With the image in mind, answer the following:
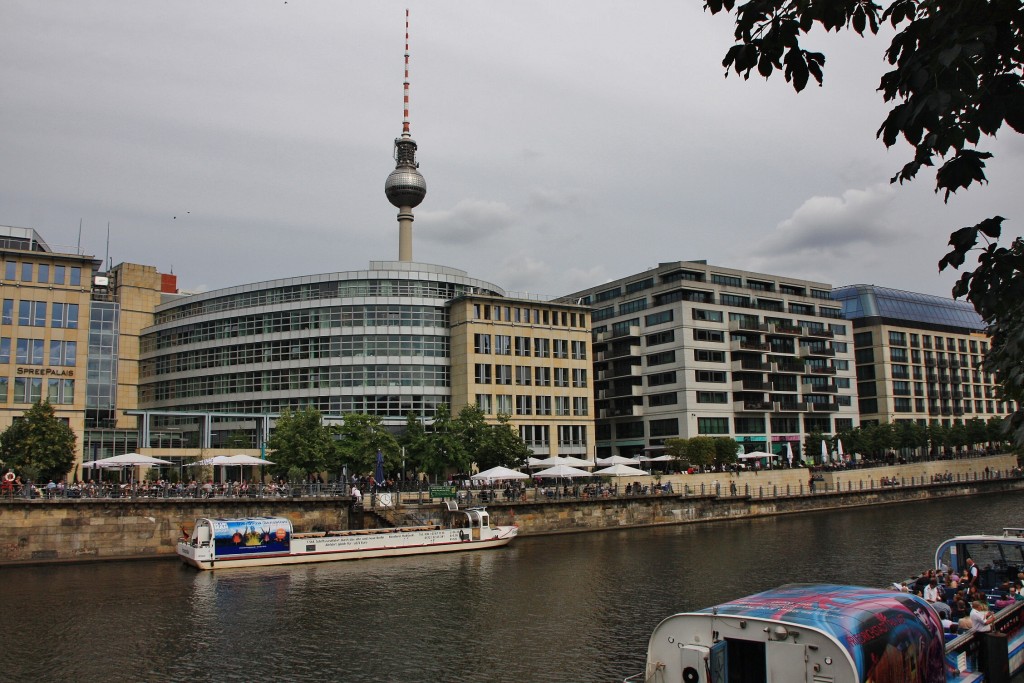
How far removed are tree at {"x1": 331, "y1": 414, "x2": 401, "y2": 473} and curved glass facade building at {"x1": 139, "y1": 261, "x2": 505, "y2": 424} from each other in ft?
49.8

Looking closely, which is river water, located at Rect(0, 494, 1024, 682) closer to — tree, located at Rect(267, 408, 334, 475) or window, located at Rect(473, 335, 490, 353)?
tree, located at Rect(267, 408, 334, 475)

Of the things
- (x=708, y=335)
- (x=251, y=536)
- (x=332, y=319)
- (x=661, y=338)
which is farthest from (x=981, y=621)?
(x=661, y=338)

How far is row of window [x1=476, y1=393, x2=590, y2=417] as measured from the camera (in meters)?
85.6

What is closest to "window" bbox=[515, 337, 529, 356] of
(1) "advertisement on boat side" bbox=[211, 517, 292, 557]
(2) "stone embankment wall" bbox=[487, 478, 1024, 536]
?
(2) "stone embankment wall" bbox=[487, 478, 1024, 536]

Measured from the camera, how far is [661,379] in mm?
100500

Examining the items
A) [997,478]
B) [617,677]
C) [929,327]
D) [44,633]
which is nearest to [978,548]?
[617,677]

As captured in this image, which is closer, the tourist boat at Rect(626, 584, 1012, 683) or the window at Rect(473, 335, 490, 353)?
the tourist boat at Rect(626, 584, 1012, 683)

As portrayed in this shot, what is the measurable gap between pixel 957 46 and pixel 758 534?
58606 mm

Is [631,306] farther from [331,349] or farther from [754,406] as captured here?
[331,349]

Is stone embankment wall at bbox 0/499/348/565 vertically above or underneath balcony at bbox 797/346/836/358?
underneath

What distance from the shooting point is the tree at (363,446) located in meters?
66.2

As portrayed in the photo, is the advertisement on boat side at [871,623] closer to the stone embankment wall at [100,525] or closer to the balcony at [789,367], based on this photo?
the stone embankment wall at [100,525]

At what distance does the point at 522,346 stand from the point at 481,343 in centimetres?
533

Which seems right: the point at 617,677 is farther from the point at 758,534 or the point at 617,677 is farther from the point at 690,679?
the point at 758,534
